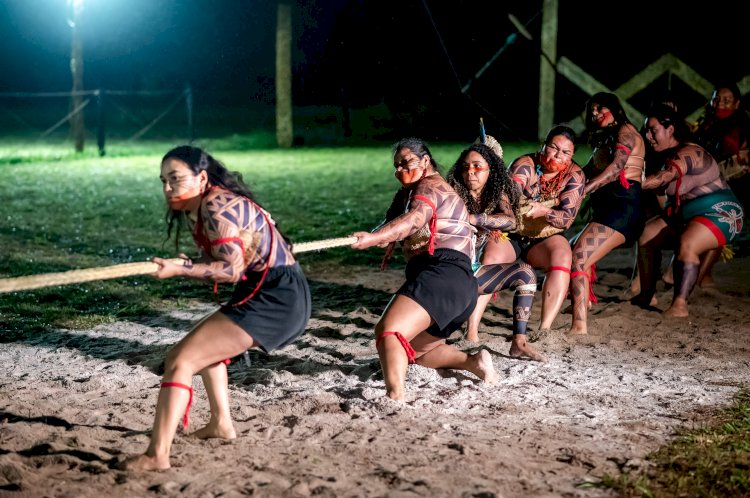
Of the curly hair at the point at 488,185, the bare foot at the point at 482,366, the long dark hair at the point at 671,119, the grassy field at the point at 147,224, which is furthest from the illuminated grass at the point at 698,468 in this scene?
the long dark hair at the point at 671,119

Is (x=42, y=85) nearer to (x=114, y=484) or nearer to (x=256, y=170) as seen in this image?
(x=256, y=170)

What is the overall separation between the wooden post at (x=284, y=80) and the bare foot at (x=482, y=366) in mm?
19350

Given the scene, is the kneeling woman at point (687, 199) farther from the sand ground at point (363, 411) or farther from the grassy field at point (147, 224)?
the grassy field at point (147, 224)

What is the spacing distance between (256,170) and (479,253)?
12.7 metres

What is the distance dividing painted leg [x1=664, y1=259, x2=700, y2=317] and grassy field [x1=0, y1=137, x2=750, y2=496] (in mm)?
2134

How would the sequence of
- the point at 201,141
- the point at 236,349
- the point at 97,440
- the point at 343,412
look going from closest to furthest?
the point at 236,349, the point at 97,440, the point at 343,412, the point at 201,141

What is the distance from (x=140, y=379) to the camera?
18.9 ft

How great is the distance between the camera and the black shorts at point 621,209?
23.7ft

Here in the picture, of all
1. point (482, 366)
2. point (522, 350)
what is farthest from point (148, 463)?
point (522, 350)

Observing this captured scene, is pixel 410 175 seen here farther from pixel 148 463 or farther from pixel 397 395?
pixel 148 463

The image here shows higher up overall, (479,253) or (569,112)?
(569,112)

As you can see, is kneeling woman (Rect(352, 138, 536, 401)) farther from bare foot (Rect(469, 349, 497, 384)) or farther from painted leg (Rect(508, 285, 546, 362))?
painted leg (Rect(508, 285, 546, 362))

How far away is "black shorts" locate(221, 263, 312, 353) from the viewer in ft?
14.3

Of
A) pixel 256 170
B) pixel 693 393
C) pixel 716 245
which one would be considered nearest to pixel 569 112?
pixel 256 170
